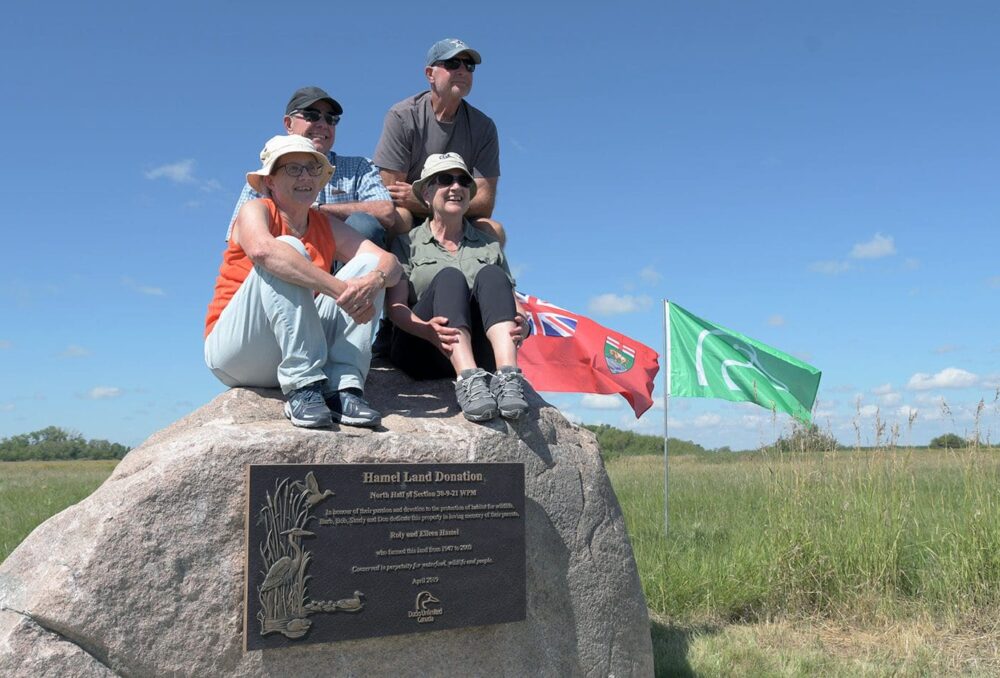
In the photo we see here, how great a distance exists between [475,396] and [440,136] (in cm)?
186

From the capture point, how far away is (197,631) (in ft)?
10.2

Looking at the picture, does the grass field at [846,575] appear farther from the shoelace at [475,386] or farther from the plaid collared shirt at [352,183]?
the plaid collared shirt at [352,183]

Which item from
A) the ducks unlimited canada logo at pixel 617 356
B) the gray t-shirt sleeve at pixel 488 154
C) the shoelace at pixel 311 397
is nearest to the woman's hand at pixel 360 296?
the shoelace at pixel 311 397

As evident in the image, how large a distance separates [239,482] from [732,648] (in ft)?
10.9

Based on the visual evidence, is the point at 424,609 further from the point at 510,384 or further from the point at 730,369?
the point at 730,369

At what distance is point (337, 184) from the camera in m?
4.73

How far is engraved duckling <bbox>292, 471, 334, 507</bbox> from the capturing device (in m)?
3.23

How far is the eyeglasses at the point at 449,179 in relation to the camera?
4.37 metres

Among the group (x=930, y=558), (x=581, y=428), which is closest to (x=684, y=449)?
(x=930, y=558)

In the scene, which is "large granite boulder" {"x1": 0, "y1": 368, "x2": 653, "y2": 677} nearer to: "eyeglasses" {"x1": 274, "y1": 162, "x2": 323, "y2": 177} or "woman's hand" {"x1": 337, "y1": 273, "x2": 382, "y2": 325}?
"woman's hand" {"x1": 337, "y1": 273, "x2": 382, "y2": 325}

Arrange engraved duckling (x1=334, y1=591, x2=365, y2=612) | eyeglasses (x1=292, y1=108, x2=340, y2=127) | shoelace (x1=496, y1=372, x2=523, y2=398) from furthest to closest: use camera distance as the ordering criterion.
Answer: eyeglasses (x1=292, y1=108, x2=340, y2=127) < shoelace (x1=496, y1=372, x2=523, y2=398) < engraved duckling (x1=334, y1=591, x2=365, y2=612)

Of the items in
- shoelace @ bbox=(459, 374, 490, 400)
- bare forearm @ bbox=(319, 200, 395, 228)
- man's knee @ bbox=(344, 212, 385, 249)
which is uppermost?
bare forearm @ bbox=(319, 200, 395, 228)

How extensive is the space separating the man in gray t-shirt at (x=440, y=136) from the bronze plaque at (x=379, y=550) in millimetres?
1779

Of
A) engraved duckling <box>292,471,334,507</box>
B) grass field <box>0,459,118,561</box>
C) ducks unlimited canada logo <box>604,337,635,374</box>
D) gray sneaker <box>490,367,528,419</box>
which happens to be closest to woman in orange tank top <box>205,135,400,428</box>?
engraved duckling <box>292,471,334,507</box>
